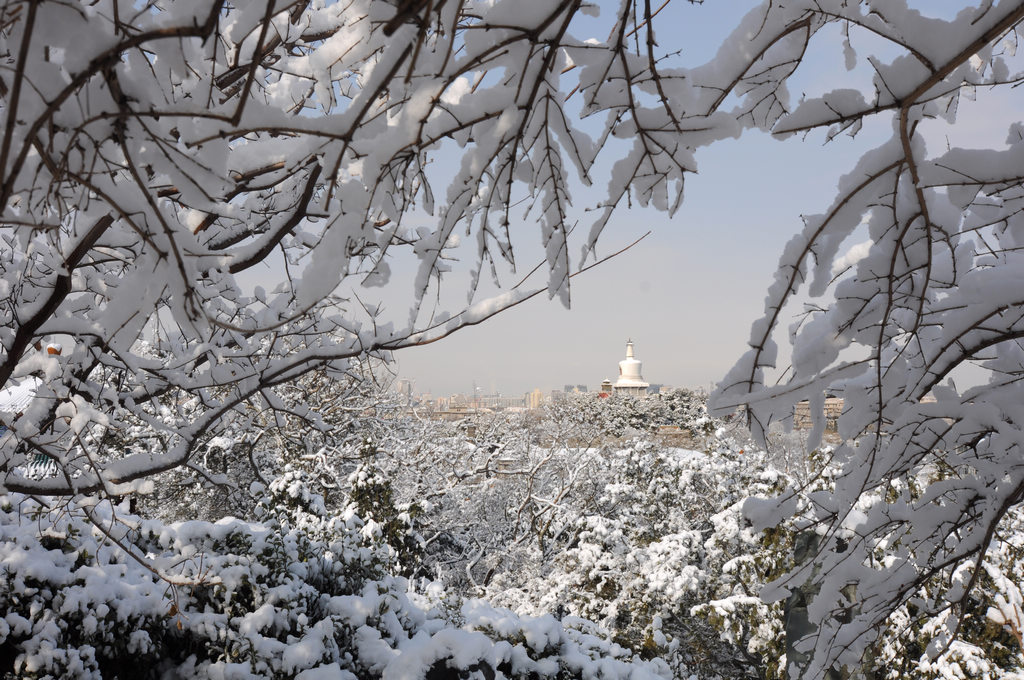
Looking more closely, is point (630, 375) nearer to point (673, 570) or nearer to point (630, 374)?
point (630, 374)

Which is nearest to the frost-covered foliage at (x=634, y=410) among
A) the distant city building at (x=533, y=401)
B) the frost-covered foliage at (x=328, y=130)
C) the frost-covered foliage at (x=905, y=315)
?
the distant city building at (x=533, y=401)

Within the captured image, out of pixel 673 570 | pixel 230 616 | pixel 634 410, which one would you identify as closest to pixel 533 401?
pixel 634 410

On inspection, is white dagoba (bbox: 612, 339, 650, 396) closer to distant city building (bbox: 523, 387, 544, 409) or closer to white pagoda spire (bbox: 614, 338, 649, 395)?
white pagoda spire (bbox: 614, 338, 649, 395)

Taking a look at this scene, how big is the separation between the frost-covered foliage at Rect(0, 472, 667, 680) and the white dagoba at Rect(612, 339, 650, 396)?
2020cm

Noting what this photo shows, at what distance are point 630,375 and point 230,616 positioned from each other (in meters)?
22.4

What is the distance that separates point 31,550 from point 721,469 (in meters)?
7.13

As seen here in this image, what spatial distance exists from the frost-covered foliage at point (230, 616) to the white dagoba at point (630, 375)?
66.3ft

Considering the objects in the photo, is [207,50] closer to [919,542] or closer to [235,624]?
[919,542]

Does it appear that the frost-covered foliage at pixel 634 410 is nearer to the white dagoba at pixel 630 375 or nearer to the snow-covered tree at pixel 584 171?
the white dagoba at pixel 630 375

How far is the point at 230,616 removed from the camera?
370 cm

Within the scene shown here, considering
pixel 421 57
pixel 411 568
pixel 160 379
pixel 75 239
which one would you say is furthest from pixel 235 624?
pixel 411 568

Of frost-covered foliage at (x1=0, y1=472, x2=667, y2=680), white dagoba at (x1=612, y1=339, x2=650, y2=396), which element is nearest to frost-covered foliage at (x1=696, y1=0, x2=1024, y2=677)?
frost-covered foliage at (x1=0, y1=472, x2=667, y2=680)

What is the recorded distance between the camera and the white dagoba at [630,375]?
24594 millimetres

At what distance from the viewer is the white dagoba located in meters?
24.6
